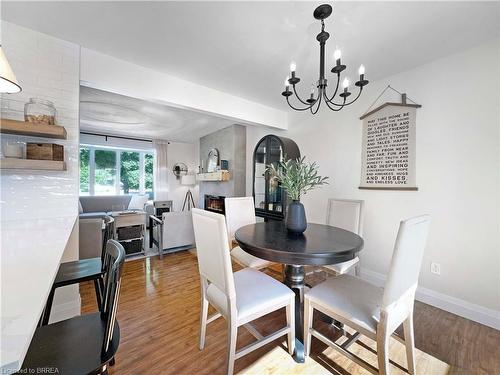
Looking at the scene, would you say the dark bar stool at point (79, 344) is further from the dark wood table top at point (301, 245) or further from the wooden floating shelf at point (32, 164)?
the wooden floating shelf at point (32, 164)

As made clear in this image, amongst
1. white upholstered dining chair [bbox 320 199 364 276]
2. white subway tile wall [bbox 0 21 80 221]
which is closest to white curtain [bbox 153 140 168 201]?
white subway tile wall [bbox 0 21 80 221]

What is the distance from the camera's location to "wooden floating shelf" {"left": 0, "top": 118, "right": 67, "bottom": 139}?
1.51 meters

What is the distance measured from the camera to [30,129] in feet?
5.16

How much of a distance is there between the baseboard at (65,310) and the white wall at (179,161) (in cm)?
447

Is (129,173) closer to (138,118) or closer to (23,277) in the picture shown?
(138,118)

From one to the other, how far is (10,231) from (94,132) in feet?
16.0

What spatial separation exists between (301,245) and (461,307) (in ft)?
5.85

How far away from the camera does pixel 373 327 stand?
3.61 feet

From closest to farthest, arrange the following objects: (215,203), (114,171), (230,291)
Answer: (230,291)
(215,203)
(114,171)

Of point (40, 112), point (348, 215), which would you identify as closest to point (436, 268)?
point (348, 215)

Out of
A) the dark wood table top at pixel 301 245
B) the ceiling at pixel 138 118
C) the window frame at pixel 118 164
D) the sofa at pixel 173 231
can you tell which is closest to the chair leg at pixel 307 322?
the dark wood table top at pixel 301 245

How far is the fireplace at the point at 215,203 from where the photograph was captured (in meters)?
4.69

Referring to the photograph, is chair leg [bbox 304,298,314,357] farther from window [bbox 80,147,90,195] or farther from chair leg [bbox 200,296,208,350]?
window [bbox 80,147,90,195]

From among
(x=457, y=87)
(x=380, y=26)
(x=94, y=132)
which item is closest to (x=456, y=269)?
(x=457, y=87)
